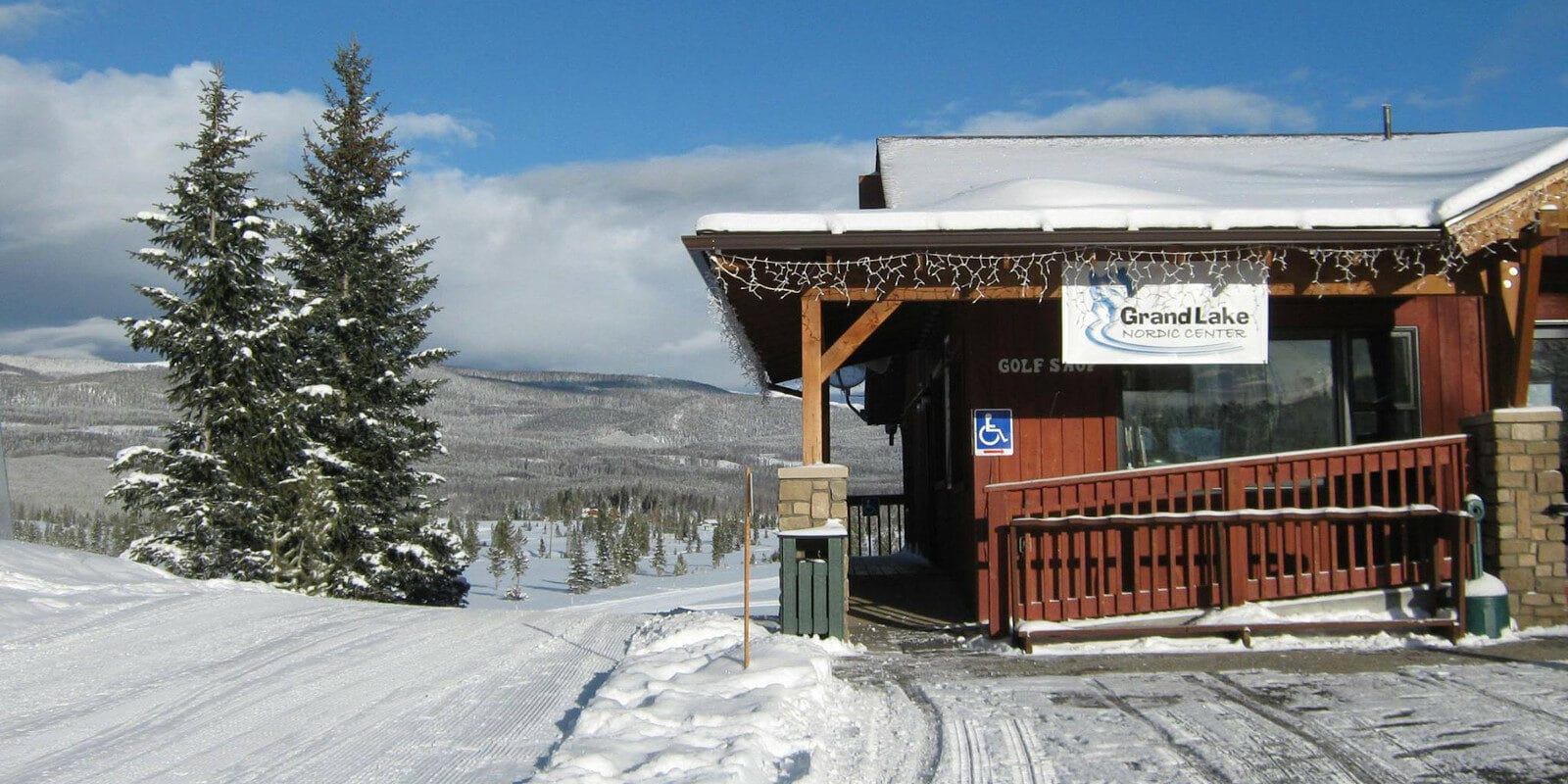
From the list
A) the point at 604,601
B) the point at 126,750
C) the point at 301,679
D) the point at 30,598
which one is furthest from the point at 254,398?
the point at 126,750

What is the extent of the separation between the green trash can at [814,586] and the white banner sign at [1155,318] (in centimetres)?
231

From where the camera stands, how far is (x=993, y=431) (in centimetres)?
1018

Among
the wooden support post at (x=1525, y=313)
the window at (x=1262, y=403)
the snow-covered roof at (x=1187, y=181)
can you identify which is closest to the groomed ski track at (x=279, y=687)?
the snow-covered roof at (x=1187, y=181)

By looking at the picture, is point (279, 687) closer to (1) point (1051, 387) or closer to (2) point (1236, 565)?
(2) point (1236, 565)

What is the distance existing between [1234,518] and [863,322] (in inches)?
118

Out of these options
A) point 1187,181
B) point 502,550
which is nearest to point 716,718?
point 1187,181

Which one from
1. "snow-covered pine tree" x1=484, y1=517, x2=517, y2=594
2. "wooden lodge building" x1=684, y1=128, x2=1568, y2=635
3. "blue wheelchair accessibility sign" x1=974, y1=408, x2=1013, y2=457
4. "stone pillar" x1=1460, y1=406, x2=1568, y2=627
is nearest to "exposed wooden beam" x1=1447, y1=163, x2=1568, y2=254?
"wooden lodge building" x1=684, y1=128, x2=1568, y2=635

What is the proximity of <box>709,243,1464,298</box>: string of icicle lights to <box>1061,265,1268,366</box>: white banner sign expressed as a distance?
0.20ft

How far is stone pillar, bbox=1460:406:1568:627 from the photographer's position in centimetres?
852

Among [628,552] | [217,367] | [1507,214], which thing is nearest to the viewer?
[1507,214]

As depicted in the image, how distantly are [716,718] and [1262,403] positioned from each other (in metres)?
6.65

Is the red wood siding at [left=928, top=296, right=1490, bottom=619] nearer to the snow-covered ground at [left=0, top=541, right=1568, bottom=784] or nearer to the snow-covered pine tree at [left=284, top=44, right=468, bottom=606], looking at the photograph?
the snow-covered ground at [left=0, top=541, right=1568, bottom=784]

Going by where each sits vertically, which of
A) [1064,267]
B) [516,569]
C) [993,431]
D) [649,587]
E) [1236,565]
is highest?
[1064,267]

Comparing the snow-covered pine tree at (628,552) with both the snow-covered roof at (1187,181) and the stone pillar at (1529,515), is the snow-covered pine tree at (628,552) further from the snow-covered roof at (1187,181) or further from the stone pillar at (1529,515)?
the stone pillar at (1529,515)
